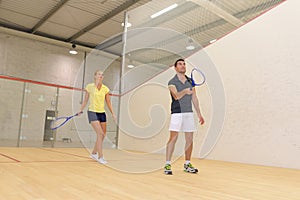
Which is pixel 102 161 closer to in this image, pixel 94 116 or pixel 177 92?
pixel 94 116

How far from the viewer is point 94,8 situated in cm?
755

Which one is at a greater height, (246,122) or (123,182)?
(246,122)

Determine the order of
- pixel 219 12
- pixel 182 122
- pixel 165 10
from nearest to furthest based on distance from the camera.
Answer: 1. pixel 182 122
2. pixel 219 12
3. pixel 165 10

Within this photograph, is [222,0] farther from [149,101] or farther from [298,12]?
[149,101]

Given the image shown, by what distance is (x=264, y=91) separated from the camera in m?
3.80

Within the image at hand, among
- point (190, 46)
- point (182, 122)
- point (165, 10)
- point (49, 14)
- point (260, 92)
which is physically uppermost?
point (49, 14)

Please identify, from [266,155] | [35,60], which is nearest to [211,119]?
[266,155]

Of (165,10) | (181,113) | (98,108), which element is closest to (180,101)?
(181,113)

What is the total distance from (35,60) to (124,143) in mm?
5144

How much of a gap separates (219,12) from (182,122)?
335 centimetres

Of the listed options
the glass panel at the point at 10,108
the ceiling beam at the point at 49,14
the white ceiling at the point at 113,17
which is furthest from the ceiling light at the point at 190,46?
the ceiling beam at the point at 49,14

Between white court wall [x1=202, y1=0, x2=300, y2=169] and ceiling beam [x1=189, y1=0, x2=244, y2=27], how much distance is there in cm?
28

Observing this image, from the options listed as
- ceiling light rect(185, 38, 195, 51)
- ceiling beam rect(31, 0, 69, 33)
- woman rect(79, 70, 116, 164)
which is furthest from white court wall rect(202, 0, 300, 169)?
ceiling beam rect(31, 0, 69, 33)

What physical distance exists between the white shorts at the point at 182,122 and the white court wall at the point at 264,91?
1593 mm
